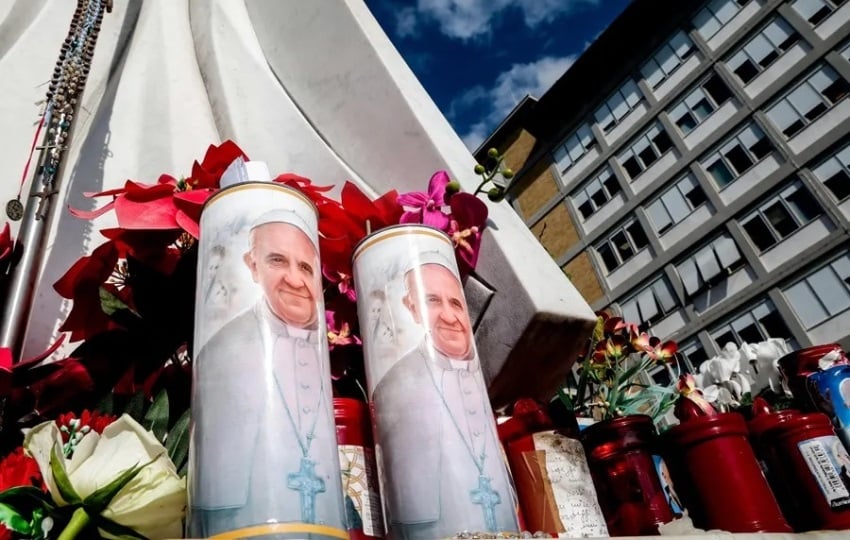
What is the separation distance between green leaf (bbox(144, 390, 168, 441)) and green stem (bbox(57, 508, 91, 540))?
0.13 metres

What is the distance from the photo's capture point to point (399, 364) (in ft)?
1.81

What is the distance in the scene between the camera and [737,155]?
9.85 meters

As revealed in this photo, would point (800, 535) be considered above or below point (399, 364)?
below

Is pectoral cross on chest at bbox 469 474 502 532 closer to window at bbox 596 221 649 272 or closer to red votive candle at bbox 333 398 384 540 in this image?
red votive candle at bbox 333 398 384 540

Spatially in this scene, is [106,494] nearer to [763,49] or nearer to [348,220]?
[348,220]

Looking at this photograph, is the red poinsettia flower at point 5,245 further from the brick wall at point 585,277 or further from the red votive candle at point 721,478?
the brick wall at point 585,277

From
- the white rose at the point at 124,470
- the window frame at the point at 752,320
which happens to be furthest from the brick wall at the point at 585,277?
the white rose at the point at 124,470

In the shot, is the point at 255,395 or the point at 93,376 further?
the point at 93,376

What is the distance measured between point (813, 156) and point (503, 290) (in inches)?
388

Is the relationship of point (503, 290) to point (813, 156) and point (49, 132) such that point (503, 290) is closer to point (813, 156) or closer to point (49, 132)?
point (49, 132)

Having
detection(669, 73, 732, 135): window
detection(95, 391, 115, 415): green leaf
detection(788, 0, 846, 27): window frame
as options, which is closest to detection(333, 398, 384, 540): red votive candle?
detection(95, 391, 115, 415): green leaf

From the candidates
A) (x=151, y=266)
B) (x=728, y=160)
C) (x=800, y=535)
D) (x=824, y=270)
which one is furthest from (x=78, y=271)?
(x=728, y=160)

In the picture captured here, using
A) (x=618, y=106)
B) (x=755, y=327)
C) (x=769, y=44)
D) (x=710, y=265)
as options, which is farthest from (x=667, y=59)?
(x=755, y=327)

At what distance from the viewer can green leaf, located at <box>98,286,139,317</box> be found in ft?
2.01
